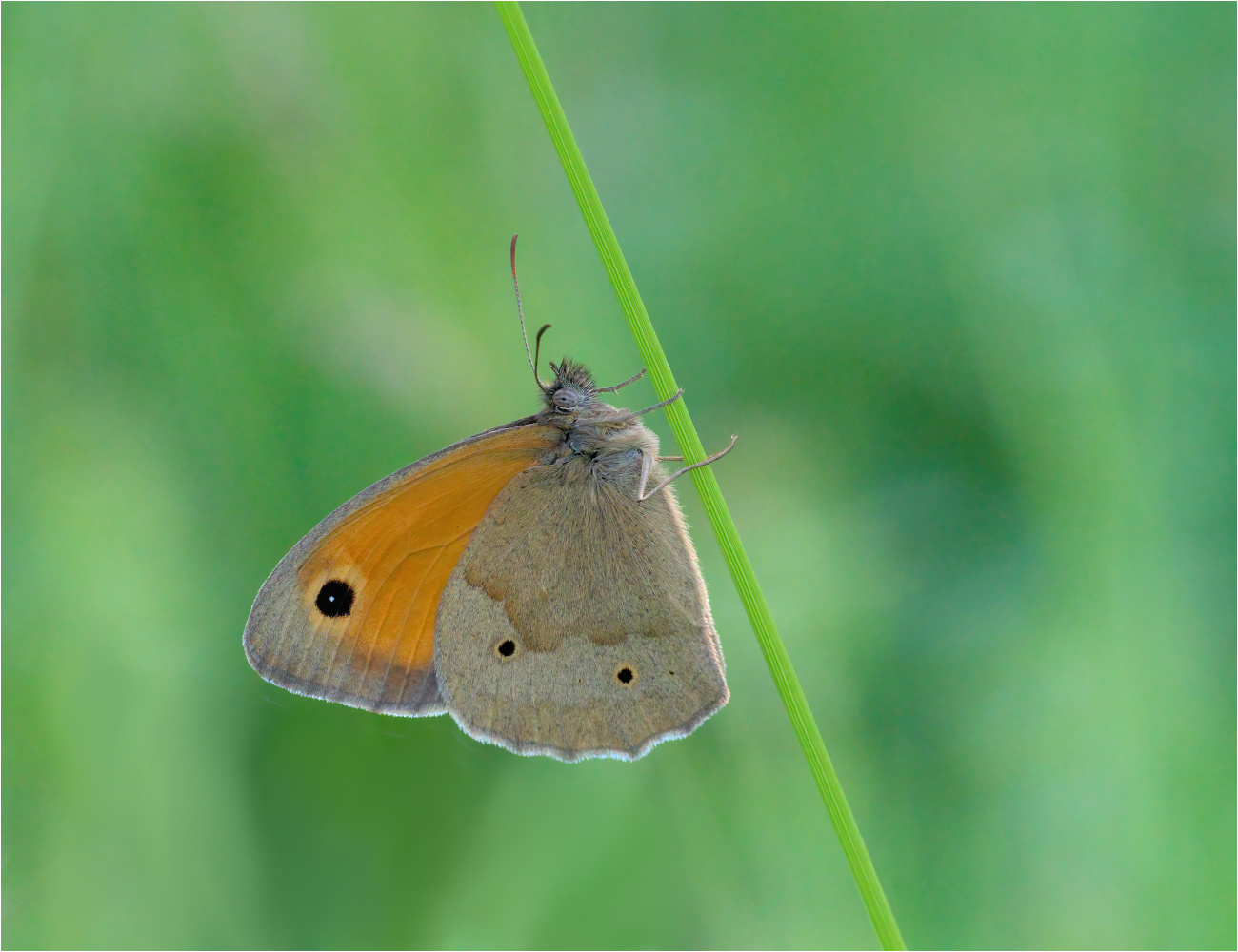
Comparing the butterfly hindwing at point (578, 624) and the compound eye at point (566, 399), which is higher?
the compound eye at point (566, 399)

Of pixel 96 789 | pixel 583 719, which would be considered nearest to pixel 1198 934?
pixel 583 719

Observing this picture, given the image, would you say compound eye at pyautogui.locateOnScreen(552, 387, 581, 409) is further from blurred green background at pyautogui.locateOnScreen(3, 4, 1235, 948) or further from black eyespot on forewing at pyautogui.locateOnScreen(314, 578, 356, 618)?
black eyespot on forewing at pyautogui.locateOnScreen(314, 578, 356, 618)

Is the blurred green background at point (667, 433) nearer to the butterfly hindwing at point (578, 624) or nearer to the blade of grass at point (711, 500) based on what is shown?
the butterfly hindwing at point (578, 624)

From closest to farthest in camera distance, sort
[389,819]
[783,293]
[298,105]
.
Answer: [389,819] < [298,105] < [783,293]

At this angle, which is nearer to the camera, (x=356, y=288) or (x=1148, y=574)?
(x=1148, y=574)

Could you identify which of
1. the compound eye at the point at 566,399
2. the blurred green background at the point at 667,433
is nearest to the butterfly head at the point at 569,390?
the compound eye at the point at 566,399

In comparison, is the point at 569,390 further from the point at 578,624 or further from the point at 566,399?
the point at 578,624

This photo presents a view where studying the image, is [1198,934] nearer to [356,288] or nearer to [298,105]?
[356,288]

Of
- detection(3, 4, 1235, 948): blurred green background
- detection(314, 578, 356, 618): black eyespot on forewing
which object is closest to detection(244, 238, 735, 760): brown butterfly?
detection(314, 578, 356, 618): black eyespot on forewing
